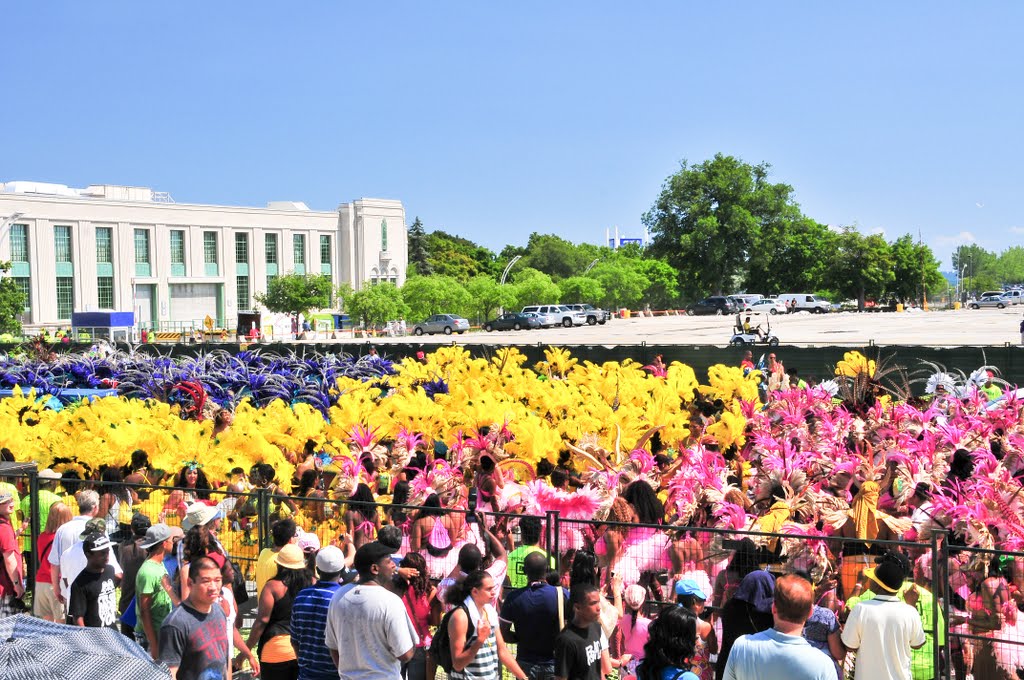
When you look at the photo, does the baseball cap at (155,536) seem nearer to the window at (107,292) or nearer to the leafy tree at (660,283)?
the window at (107,292)

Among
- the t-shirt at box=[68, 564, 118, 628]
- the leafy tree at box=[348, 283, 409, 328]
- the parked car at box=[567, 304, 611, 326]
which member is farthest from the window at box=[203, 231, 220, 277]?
the t-shirt at box=[68, 564, 118, 628]

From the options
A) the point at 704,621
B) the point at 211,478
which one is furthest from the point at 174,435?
the point at 704,621

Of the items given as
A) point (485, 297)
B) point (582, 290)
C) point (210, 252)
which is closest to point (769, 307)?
point (582, 290)

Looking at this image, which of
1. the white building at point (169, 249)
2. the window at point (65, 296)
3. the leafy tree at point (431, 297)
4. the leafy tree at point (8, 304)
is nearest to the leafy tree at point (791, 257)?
the white building at point (169, 249)

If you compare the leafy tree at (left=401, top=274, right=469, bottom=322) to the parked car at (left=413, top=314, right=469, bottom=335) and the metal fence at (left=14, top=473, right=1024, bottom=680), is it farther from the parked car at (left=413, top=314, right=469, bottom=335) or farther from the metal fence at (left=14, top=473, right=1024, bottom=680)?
the metal fence at (left=14, top=473, right=1024, bottom=680)

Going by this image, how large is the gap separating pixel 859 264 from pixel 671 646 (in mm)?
95248

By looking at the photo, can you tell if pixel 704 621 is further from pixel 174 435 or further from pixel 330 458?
pixel 174 435

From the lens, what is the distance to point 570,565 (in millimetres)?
7223

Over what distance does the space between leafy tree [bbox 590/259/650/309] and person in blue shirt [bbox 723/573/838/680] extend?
8799 cm

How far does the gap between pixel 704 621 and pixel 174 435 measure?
20.6ft

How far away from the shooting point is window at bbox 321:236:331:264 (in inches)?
3745

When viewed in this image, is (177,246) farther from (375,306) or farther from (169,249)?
(375,306)

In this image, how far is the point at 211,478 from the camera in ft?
33.1

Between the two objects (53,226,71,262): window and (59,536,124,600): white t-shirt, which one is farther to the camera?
(53,226,71,262): window
